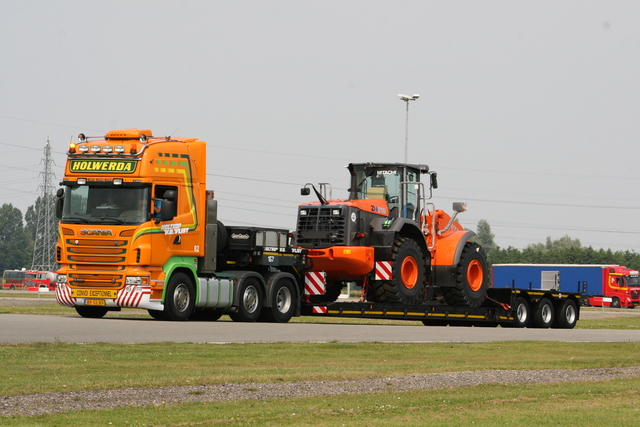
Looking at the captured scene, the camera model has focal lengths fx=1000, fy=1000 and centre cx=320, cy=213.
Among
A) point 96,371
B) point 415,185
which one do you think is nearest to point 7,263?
point 415,185

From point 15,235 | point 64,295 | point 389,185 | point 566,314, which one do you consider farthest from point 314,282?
point 15,235

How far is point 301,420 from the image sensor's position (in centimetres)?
946

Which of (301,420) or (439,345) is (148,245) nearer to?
(439,345)

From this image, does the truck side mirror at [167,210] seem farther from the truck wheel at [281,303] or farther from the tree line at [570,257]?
the tree line at [570,257]

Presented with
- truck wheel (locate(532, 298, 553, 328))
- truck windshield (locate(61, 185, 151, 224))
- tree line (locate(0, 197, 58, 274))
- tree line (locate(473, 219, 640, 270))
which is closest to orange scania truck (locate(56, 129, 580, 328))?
truck windshield (locate(61, 185, 151, 224))

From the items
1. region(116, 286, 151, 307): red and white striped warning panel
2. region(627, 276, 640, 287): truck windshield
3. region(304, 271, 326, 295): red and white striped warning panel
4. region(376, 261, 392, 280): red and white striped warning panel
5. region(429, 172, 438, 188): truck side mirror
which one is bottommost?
region(116, 286, 151, 307): red and white striped warning panel

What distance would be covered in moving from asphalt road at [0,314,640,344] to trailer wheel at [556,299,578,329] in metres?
7.88

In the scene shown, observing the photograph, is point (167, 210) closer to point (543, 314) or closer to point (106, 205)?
point (106, 205)

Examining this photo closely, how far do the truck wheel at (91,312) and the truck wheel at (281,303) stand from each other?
14.0ft

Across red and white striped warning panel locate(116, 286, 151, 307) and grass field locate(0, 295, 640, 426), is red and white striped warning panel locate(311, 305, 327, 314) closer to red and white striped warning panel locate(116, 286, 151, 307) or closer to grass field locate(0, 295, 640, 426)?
red and white striped warning panel locate(116, 286, 151, 307)

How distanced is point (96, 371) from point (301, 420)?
4.22 m

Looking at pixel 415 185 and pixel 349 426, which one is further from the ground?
pixel 415 185

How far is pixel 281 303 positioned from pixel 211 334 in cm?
681

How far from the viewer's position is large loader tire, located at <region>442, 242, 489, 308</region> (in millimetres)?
28906
